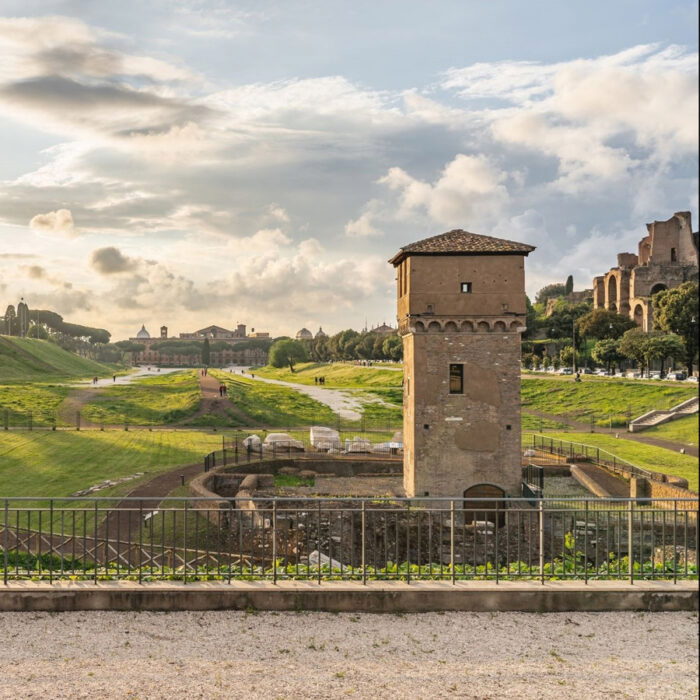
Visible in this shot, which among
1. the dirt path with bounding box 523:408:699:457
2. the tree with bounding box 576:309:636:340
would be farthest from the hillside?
the tree with bounding box 576:309:636:340

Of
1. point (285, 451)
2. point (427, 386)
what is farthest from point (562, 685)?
point (285, 451)

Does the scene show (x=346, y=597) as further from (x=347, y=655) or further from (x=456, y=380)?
(x=456, y=380)

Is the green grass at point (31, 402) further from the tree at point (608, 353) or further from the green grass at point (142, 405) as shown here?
the tree at point (608, 353)

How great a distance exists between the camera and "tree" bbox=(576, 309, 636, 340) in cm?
8350

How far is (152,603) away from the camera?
947 cm

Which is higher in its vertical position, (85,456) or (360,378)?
(360,378)

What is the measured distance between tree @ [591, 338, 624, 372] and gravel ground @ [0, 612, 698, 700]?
6750 cm

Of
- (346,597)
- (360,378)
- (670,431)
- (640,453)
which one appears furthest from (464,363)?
(360,378)

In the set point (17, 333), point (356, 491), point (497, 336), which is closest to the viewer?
point (497, 336)

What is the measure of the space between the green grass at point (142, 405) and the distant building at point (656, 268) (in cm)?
6945

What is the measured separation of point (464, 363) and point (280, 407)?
4079 cm

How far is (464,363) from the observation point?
24594 millimetres

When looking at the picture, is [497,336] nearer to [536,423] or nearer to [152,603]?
[152,603]

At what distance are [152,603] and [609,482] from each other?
2941cm
